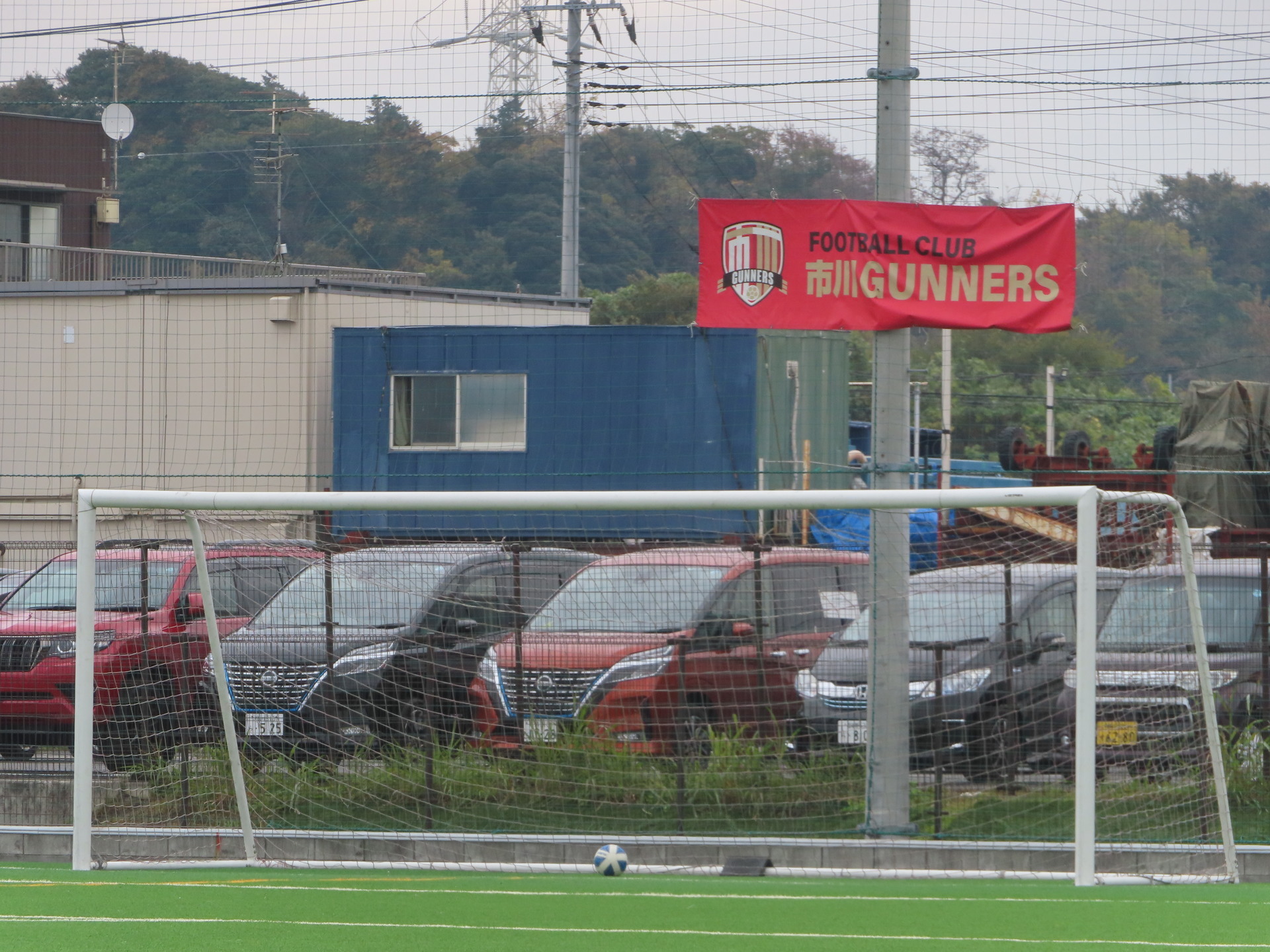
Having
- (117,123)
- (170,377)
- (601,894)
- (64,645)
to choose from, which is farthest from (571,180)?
(601,894)

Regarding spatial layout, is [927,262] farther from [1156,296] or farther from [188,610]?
[1156,296]

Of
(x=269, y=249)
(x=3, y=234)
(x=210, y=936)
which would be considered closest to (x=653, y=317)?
(x=269, y=249)

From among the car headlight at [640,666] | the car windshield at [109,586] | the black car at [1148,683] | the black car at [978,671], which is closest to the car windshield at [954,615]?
the black car at [978,671]

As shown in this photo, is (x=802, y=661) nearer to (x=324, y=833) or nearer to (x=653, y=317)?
(x=324, y=833)

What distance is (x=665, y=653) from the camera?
8977 mm

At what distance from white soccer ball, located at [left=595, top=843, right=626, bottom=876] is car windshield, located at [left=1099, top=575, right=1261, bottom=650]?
2895mm

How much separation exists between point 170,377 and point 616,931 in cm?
1759

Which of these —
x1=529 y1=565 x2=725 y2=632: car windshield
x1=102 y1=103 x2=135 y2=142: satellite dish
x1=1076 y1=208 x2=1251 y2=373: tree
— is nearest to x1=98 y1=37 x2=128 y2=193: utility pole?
x1=102 y1=103 x2=135 y2=142: satellite dish

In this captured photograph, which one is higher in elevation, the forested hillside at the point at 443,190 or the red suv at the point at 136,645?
the forested hillside at the point at 443,190

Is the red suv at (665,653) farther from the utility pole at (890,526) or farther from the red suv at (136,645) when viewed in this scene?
the red suv at (136,645)

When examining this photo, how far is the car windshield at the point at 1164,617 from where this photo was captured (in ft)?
28.7

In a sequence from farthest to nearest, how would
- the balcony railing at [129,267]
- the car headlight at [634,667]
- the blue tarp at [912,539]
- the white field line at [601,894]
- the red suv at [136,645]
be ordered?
the balcony railing at [129,267] < the blue tarp at [912,539] < the red suv at [136,645] < the car headlight at [634,667] < the white field line at [601,894]

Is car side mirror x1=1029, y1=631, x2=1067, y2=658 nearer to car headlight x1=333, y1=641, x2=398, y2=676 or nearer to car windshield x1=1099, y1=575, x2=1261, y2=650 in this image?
car windshield x1=1099, y1=575, x2=1261, y2=650

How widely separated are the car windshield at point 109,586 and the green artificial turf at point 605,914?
2.23 metres
